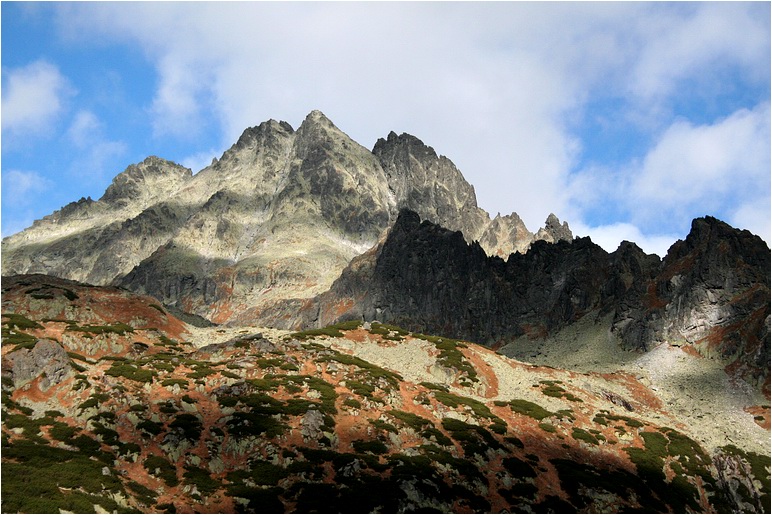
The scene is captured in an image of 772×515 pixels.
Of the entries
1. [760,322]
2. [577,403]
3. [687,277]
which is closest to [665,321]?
[687,277]

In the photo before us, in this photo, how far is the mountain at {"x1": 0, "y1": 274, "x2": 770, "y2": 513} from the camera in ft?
206

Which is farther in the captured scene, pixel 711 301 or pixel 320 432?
pixel 711 301

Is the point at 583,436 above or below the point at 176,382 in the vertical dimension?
below

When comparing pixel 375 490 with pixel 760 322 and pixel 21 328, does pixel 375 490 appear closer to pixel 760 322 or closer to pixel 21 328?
pixel 21 328

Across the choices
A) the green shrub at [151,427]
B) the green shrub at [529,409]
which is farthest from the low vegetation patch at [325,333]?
the green shrub at [151,427]

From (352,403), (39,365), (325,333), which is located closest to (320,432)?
(352,403)

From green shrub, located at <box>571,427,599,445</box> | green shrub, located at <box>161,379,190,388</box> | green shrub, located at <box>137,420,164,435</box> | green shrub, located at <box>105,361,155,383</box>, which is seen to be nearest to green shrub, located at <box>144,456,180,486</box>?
green shrub, located at <box>137,420,164,435</box>

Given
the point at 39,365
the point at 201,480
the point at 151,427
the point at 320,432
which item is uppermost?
the point at 39,365

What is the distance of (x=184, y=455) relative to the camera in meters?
69.0

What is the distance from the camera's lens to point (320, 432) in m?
77.9

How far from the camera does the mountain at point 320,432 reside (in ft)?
206

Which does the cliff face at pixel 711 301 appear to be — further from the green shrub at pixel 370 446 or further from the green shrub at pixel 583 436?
the green shrub at pixel 370 446

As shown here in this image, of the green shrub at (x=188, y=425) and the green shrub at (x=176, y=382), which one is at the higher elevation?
the green shrub at (x=176, y=382)

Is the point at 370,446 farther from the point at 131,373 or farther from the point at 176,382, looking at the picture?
the point at 131,373
